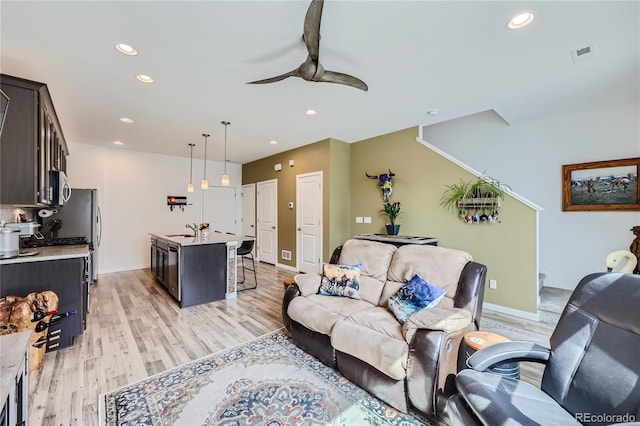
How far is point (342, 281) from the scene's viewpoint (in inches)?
105

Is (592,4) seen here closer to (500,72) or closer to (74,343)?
(500,72)

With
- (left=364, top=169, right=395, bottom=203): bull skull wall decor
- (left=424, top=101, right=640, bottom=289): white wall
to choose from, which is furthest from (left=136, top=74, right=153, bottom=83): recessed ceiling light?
(left=424, top=101, right=640, bottom=289): white wall

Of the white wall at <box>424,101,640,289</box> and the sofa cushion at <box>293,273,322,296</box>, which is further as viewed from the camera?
the white wall at <box>424,101,640,289</box>

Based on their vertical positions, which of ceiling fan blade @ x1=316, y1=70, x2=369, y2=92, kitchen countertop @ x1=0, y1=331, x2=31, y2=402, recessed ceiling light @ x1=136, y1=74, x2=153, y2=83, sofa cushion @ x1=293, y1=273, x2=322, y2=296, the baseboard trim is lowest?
the baseboard trim

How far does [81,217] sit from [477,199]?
6263mm

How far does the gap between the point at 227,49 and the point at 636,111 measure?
16.2 ft

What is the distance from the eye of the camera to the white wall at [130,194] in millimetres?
5480

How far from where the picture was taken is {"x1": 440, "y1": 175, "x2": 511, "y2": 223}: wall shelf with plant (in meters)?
3.55

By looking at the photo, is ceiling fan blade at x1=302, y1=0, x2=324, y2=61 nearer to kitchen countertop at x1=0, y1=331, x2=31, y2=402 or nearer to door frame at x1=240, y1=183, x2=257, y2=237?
kitchen countertop at x1=0, y1=331, x2=31, y2=402

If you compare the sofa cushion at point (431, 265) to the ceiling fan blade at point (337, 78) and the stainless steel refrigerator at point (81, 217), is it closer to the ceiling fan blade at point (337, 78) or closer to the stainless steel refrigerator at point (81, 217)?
the ceiling fan blade at point (337, 78)

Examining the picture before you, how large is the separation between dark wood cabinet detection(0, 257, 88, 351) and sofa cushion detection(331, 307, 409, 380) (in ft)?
8.34

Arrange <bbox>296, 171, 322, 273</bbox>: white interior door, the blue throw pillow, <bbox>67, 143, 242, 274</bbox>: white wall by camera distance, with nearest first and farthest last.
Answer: the blue throw pillow < <bbox>296, 171, 322, 273</bbox>: white interior door < <bbox>67, 143, 242, 274</bbox>: white wall

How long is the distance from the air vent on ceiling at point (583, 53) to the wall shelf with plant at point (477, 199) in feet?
4.79

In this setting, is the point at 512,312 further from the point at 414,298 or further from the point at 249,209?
the point at 249,209
